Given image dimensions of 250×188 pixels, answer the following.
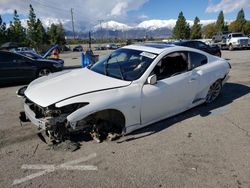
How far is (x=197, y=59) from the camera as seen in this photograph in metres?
5.63

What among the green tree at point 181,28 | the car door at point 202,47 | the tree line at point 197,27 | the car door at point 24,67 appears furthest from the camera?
the tree line at point 197,27

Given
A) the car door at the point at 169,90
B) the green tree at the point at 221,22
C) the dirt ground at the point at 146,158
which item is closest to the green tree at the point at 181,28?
the green tree at the point at 221,22

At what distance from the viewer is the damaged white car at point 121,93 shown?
386 cm

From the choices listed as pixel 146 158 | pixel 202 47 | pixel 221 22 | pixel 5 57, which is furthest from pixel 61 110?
pixel 221 22

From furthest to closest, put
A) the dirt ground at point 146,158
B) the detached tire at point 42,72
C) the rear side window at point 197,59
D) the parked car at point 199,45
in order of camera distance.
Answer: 1. the parked car at point 199,45
2. the detached tire at point 42,72
3. the rear side window at point 197,59
4. the dirt ground at point 146,158

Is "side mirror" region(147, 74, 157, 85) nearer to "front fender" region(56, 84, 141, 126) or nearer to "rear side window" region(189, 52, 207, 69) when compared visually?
"front fender" region(56, 84, 141, 126)

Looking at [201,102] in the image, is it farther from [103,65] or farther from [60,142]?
[60,142]

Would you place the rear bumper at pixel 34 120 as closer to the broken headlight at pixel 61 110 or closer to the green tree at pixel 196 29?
the broken headlight at pixel 61 110

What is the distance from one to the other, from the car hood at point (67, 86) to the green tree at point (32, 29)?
1973 inches

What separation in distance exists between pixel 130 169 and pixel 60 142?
131 cm

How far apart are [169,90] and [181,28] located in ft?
176

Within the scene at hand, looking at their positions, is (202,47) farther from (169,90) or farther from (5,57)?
(169,90)

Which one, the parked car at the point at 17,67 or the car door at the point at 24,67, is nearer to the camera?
the parked car at the point at 17,67

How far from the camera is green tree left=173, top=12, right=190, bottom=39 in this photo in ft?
181
